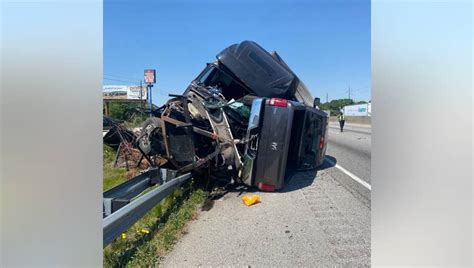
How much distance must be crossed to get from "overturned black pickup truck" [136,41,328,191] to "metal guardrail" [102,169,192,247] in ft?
1.15

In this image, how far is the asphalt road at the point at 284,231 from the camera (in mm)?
2785

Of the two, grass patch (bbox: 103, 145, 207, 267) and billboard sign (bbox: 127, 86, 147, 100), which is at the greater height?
billboard sign (bbox: 127, 86, 147, 100)

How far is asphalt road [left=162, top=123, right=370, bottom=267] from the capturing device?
2785mm

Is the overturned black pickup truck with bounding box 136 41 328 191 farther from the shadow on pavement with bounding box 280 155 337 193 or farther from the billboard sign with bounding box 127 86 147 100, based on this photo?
the billboard sign with bounding box 127 86 147 100

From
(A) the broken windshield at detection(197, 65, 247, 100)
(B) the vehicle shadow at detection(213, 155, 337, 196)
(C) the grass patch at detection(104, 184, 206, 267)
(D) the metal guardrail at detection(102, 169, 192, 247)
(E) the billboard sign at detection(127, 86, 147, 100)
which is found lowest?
(C) the grass patch at detection(104, 184, 206, 267)

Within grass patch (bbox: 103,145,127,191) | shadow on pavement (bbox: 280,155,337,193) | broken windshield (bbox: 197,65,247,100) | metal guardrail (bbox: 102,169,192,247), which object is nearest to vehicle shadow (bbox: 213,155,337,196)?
shadow on pavement (bbox: 280,155,337,193)

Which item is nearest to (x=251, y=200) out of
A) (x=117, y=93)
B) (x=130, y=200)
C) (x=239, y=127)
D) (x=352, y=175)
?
(x=239, y=127)

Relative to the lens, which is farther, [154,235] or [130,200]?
[130,200]

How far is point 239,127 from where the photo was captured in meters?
5.60

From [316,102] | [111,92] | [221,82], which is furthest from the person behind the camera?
[316,102]

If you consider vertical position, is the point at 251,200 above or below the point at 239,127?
below

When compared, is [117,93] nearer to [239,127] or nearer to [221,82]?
[221,82]

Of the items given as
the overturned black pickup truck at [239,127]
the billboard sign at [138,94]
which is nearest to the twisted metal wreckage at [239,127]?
the overturned black pickup truck at [239,127]
